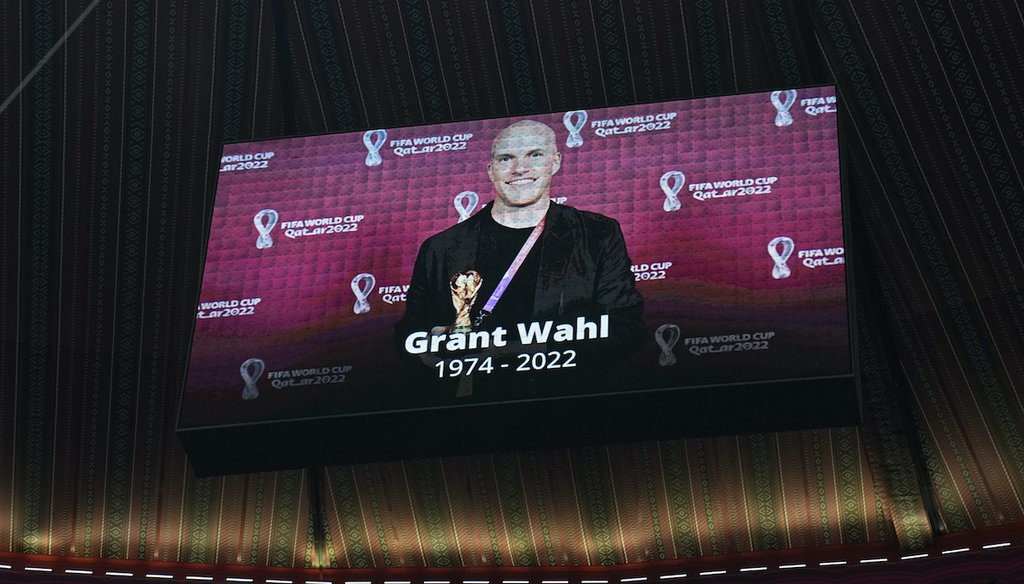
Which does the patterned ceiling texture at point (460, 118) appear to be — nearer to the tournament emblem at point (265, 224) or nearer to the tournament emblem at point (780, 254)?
the tournament emblem at point (265, 224)

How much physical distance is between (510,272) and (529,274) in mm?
76

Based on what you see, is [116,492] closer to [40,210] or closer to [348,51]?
[40,210]

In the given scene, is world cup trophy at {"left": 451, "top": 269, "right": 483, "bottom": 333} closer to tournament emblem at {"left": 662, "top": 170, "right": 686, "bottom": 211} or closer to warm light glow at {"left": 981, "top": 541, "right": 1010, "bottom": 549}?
tournament emblem at {"left": 662, "top": 170, "right": 686, "bottom": 211}

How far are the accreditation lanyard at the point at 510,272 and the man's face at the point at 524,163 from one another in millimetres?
151

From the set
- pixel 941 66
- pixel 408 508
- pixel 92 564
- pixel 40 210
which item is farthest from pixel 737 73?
pixel 92 564

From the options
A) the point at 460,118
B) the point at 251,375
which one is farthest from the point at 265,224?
the point at 460,118

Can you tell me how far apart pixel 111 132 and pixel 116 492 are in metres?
1.87

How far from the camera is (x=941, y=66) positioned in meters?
6.56

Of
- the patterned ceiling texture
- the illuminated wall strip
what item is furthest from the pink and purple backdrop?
the illuminated wall strip

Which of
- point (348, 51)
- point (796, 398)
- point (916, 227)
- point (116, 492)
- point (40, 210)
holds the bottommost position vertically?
point (796, 398)

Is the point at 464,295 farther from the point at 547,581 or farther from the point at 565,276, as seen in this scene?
the point at 547,581

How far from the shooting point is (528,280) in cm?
576

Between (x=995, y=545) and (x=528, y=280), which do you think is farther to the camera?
(x=995, y=545)

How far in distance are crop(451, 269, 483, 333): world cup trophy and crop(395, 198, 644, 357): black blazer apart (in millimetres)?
24
